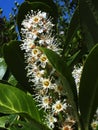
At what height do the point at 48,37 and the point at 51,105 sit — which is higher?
the point at 48,37

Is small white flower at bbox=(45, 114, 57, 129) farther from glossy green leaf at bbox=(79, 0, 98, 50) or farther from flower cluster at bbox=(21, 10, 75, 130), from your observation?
glossy green leaf at bbox=(79, 0, 98, 50)

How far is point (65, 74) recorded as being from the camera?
2.46 meters

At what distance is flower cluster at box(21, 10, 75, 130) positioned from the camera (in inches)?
101

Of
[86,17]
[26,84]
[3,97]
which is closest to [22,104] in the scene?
[3,97]

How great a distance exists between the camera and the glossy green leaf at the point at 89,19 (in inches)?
107

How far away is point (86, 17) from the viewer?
2732 mm

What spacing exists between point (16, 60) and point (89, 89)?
1.78 feet

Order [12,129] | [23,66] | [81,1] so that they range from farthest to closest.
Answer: [23,66], [81,1], [12,129]

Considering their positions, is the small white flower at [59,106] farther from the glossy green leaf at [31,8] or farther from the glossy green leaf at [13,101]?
the glossy green leaf at [31,8]

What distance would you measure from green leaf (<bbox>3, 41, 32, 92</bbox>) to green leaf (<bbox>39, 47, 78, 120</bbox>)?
48cm

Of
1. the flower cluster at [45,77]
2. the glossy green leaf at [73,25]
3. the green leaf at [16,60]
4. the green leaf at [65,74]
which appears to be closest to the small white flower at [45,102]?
the flower cluster at [45,77]

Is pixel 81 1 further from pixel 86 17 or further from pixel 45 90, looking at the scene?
pixel 45 90

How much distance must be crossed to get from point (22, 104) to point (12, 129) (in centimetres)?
17

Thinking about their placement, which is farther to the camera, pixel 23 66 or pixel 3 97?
pixel 23 66
